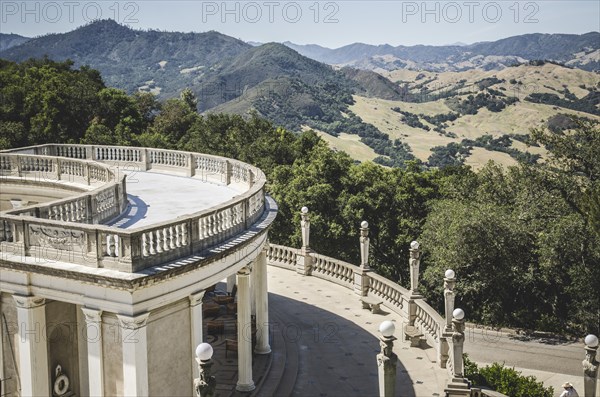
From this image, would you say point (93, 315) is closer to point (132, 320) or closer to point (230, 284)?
point (132, 320)

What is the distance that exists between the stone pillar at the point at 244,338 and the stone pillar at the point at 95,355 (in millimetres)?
4946

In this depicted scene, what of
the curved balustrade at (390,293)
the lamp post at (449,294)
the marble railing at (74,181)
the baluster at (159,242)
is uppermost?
the marble railing at (74,181)

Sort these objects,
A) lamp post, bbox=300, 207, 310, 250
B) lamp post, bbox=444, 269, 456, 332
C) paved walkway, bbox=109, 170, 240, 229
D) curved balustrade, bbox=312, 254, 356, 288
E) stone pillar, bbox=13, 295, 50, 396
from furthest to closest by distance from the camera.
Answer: lamp post, bbox=300, 207, 310, 250
curved balustrade, bbox=312, 254, 356, 288
lamp post, bbox=444, 269, 456, 332
paved walkway, bbox=109, 170, 240, 229
stone pillar, bbox=13, 295, 50, 396

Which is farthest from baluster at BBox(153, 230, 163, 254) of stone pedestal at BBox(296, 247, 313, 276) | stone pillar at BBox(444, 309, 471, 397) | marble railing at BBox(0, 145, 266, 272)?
A: stone pedestal at BBox(296, 247, 313, 276)

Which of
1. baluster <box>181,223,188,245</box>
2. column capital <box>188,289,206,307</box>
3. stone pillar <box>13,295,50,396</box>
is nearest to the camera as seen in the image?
stone pillar <box>13,295,50,396</box>

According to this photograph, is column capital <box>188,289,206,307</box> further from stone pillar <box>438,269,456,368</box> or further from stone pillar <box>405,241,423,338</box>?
stone pillar <box>405,241,423,338</box>

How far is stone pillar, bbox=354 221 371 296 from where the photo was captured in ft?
88.2

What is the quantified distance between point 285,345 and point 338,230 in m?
22.5

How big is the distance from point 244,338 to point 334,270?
12585 millimetres

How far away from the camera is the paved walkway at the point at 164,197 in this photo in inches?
709

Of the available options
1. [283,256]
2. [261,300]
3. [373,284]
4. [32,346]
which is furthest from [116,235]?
[283,256]

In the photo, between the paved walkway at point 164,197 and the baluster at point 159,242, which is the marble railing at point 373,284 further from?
the baluster at point 159,242

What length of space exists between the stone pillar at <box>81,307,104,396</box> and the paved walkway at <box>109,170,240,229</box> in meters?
3.92

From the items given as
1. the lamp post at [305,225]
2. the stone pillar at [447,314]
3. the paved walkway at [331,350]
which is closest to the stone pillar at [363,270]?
the paved walkway at [331,350]
